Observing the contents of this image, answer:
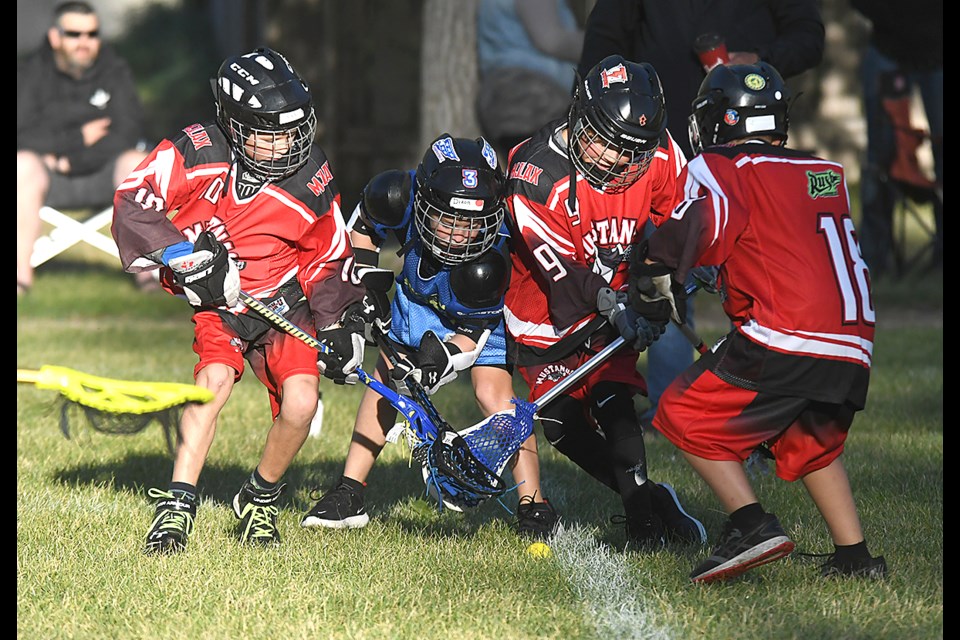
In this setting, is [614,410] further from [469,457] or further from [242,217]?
[242,217]

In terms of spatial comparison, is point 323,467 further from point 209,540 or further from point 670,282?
point 670,282

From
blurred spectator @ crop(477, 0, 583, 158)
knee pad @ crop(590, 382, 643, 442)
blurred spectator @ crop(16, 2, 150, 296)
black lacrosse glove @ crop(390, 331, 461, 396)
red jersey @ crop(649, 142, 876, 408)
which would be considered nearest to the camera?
red jersey @ crop(649, 142, 876, 408)

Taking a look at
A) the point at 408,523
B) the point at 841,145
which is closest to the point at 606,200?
the point at 408,523

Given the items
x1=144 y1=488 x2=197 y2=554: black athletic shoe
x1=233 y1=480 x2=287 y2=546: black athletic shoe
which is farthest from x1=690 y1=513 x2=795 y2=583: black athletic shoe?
x1=144 y1=488 x2=197 y2=554: black athletic shoe

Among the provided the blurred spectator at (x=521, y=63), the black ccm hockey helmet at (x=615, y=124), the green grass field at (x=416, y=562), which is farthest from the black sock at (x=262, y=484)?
the blurred spectator at (x=521, y=63)

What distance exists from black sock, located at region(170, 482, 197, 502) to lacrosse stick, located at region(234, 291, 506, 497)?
2.08 feet

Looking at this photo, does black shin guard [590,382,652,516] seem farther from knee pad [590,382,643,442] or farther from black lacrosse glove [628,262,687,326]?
black lacrosse glove [628,262,687,326]

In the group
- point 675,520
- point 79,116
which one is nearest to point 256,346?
point 675,520

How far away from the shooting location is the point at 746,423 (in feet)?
12.7

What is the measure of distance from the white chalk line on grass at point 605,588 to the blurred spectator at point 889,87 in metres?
5.44

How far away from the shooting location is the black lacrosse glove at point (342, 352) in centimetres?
446

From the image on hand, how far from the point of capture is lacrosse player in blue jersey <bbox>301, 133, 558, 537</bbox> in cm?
428

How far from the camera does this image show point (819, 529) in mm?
4586

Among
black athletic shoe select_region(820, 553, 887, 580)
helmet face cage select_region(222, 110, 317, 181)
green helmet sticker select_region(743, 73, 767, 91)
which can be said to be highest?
green helmet sticker select_region(743, 73, 767, 91)
